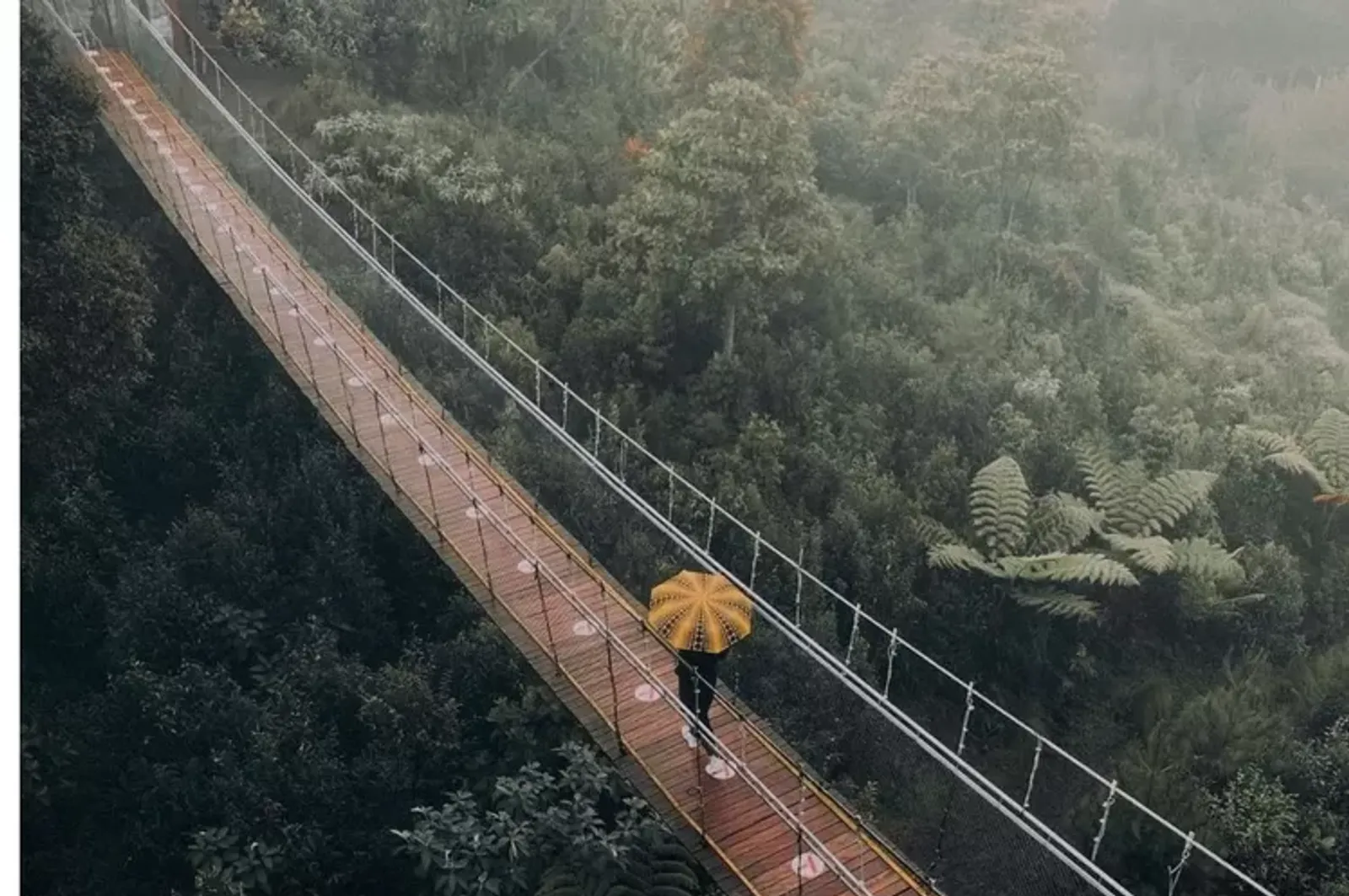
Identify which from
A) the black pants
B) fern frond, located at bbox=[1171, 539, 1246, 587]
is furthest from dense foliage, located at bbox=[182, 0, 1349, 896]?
the black pants

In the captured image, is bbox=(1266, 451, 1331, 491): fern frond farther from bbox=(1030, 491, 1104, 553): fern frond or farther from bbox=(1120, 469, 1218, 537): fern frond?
bbox=(1030, 491, 1104, 553): fern frond

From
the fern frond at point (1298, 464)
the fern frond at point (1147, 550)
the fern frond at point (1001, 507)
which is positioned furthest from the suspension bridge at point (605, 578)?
the fern frond at point (1298, 464)

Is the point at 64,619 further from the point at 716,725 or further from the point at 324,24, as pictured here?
the point at 324,24

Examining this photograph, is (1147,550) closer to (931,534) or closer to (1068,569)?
(1068,569)

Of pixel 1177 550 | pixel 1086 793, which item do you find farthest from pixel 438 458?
pixel 1177 550

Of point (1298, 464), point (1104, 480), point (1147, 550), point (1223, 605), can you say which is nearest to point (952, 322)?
point (1104, 480)

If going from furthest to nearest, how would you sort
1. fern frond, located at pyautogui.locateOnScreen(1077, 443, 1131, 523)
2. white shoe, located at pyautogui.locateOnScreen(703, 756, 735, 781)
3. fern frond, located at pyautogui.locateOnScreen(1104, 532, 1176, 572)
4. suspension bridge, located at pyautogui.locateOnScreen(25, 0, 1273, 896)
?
fern frond, located at pyautogui.locateOnScreen(1077, 443, 1131, 523) < fern frond, located at pyautogui.locateOnScreen(1104, 532, 1176, 572) < white shoe, located at pyautogui.locateOnScreen(703, 756, 735, 781) < suspension bridge, located at pyautogui.locateOnScreen(25, 0, 1273, 896)
